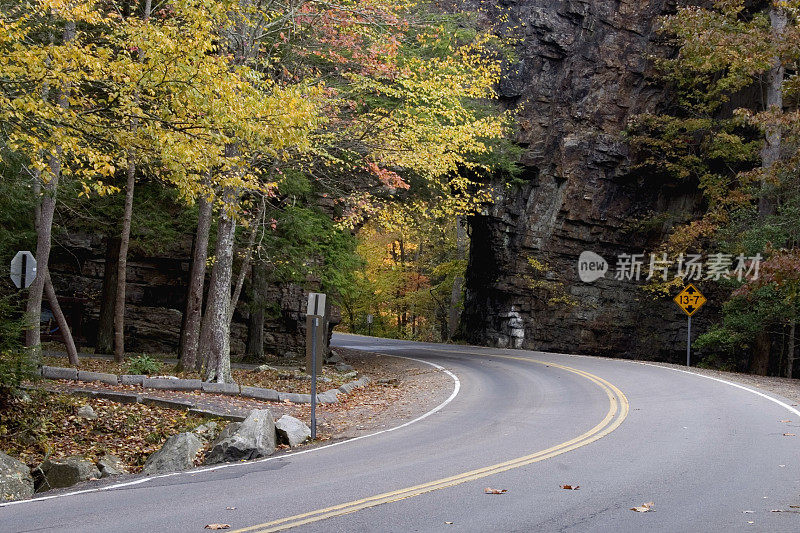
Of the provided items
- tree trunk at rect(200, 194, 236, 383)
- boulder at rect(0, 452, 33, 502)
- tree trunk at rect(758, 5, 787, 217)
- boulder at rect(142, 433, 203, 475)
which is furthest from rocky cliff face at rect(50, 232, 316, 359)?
boulder at rect(0, 452, 33, 502)

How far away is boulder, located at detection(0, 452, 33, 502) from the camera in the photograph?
8438 mm

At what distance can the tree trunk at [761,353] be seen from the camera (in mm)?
25312

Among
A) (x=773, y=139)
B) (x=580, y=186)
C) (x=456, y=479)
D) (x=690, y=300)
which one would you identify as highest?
(x=773, y=139)

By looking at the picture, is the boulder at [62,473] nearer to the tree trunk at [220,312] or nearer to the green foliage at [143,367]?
the tree trunk at [220,312]

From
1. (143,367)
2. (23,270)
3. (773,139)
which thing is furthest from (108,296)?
(773,139)

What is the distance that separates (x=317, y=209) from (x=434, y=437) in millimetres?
13673

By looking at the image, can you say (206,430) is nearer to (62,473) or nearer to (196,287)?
(62,473)

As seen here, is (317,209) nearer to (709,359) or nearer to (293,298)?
(293,298)

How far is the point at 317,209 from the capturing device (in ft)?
78.1

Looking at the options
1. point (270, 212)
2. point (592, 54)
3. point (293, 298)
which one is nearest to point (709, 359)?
point (592, 54)

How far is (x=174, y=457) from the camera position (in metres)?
10.1

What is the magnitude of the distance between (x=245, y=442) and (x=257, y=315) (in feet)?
47.5

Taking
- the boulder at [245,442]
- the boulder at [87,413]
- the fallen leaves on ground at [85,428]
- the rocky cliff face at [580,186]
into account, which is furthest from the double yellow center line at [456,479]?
the rocky cliff face at [580,186]

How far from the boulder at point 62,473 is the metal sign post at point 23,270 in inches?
302
